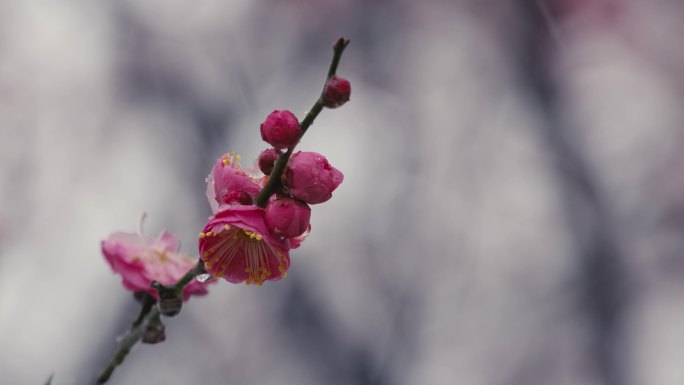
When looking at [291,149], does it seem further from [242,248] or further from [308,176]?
[242,248]

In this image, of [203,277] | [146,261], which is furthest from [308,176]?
[146,261]

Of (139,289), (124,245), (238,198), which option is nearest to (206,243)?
(238,198)

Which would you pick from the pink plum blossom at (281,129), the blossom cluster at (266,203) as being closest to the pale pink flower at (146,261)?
the blossom cluster at (266,203)

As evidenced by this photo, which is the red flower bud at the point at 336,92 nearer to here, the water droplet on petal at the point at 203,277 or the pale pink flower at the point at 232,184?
the pale pink flower at the point at 232,184

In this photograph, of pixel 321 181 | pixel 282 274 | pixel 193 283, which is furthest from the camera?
pixel 193 283

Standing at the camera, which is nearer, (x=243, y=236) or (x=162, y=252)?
(x=243, y=236)

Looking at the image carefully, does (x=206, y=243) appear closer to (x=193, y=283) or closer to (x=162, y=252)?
(x=193, y=283)
